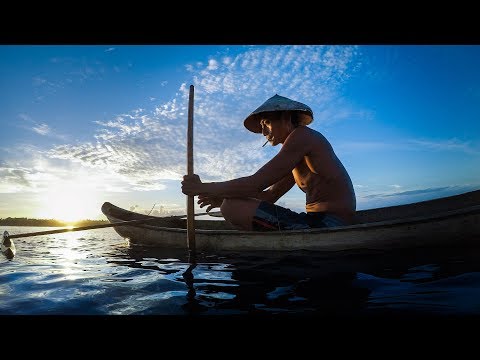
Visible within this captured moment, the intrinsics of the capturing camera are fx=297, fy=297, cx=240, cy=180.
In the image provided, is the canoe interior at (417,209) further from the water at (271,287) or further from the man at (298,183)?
the water at (271,287)

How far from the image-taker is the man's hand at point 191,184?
4.40 meters

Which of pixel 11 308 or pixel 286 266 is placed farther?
pixel 286 266

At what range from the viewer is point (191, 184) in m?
4.48

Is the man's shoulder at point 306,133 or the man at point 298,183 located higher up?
the man's shoulder at point 306,133

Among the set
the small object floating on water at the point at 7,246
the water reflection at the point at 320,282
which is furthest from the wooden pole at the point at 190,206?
the small object floating on water at the point at 7,246

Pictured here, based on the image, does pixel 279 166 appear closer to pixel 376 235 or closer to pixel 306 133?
pixel 306 133

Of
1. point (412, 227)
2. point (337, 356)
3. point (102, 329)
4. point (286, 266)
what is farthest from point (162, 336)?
point (412, 227)

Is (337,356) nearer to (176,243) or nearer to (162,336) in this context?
(162,336)

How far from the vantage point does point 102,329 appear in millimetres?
1100

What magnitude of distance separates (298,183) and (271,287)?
6.93ft

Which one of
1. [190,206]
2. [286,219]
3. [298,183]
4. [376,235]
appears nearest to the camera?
[376,235]

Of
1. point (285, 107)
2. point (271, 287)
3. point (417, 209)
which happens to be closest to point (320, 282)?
point (271, 287)
